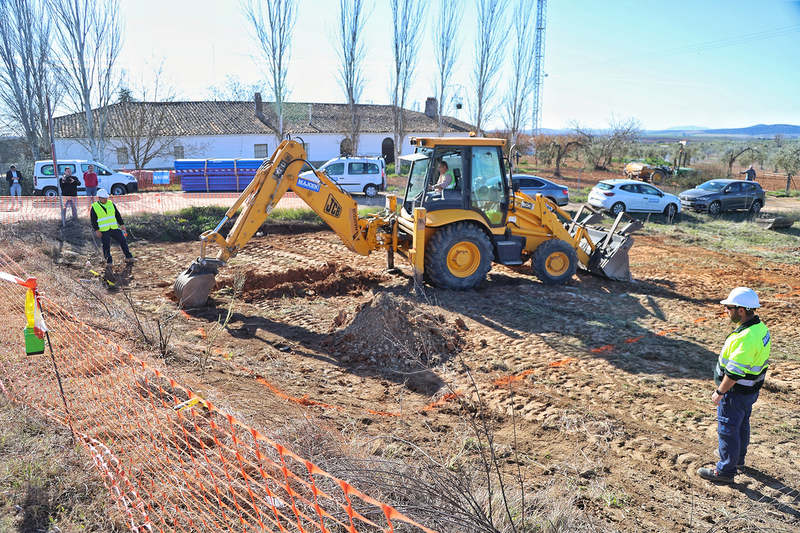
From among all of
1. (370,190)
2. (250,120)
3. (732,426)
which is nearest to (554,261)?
(732,426)

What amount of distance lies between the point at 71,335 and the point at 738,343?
253 inches

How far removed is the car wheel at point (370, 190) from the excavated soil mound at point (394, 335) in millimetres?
16150

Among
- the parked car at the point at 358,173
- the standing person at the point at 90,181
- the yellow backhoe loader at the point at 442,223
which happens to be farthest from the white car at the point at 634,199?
the standing person at the point at 90,181

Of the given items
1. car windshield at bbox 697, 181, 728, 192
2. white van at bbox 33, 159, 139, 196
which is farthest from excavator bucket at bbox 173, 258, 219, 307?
car windshield at bbox 697, 181, 728, 192

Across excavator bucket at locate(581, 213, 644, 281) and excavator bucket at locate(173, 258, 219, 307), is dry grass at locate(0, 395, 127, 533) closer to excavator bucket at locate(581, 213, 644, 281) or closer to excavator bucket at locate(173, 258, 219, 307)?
excavator bucket at locate(173, 258, 219, 307)

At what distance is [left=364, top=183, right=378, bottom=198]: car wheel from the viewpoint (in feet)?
75.8

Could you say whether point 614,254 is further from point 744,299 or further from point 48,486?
point 48,486

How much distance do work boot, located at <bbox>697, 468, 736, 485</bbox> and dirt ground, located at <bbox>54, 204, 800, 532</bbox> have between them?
6 centimetres

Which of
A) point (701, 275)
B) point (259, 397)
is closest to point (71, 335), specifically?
point (259, 397)

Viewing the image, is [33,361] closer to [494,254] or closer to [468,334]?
[468,334]

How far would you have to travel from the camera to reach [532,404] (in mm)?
5430

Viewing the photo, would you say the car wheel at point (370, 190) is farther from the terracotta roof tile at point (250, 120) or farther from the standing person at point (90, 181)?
the terracotta roof tile at point (250, 120)

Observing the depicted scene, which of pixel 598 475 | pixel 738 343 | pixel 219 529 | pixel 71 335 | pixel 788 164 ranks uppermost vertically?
pixel 788 164

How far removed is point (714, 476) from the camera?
419 cm
